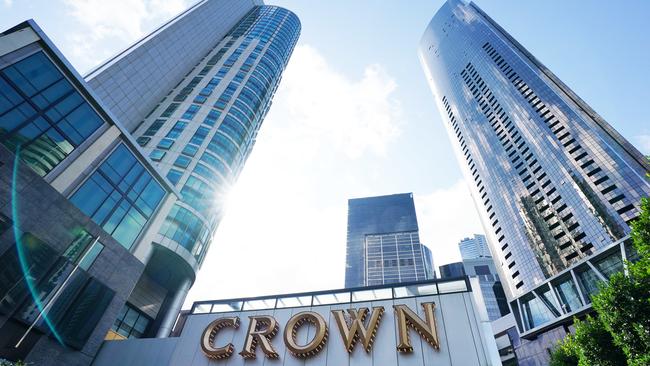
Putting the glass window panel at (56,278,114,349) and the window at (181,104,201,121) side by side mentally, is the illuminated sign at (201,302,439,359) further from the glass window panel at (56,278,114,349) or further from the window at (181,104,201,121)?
the window at (181,104,201,121)

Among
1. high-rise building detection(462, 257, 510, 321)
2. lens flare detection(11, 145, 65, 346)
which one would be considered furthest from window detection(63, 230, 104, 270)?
high-rise building detection(462, 257, 510, 321)

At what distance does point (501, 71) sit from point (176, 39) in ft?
391

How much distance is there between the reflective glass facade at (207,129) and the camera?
43.9 meters

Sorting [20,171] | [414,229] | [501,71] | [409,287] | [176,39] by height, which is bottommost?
[409,287]

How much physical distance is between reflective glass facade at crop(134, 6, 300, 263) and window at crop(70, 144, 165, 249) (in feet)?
34.1

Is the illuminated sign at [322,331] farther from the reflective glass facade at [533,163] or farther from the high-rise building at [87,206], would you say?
the reflective glass facade at [533,163]

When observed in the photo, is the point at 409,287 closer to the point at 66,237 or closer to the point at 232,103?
the point at 66,237

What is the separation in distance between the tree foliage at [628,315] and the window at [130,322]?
4158 cm

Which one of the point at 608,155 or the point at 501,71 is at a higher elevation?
the point at 501,71

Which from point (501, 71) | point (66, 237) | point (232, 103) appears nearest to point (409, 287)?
point (66, 237)

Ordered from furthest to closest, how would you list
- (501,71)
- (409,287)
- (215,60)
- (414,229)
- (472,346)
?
(414,229)
(501,71)
(215,60)
(409,287)
(472,346)

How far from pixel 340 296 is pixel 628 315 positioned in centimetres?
1563

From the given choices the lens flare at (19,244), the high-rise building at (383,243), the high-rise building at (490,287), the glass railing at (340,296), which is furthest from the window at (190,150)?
the high-rise building at (383,243)

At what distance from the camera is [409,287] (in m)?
19.7
